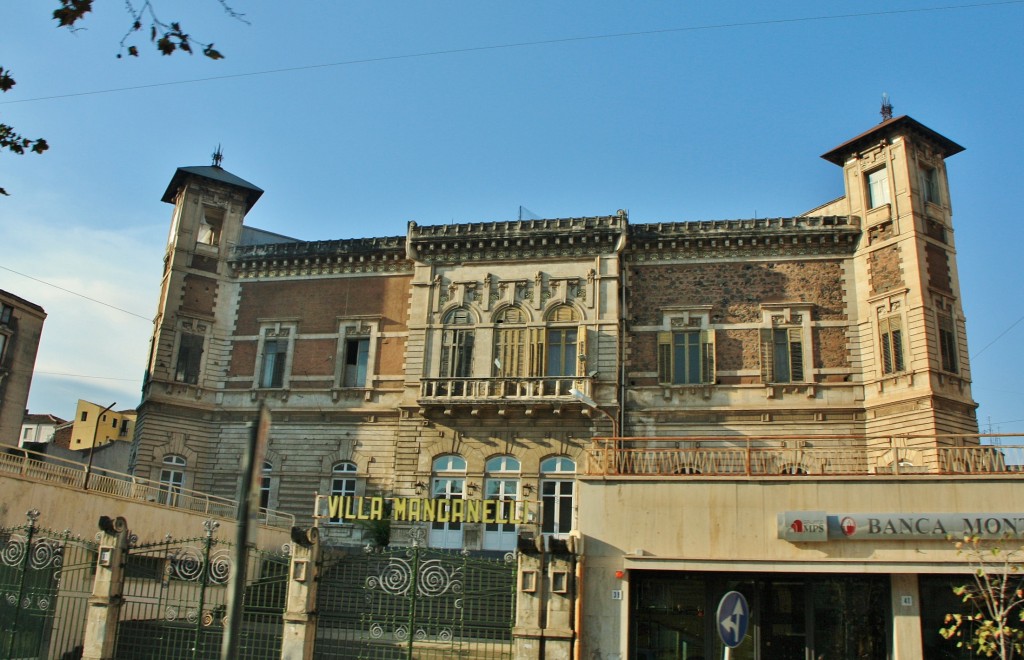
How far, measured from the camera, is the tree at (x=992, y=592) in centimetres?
1540

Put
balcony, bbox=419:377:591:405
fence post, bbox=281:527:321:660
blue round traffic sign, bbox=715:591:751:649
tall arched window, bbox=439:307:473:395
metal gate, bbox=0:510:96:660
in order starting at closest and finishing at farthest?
blue round traffic sign, bbox=715:591:751:649 < fence post, bbox=281:527:321:660 < metal gate, bbox=0:510:96:660 < balcony, bbox=419:377:591:405 < tall arched window, bbox=439:307:473:395

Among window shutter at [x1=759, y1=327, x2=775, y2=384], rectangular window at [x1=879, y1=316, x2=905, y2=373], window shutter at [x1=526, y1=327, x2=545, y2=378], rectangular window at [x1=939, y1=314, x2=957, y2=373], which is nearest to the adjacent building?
window shutter at [x1=526, y1=327, x2=545, y2=378]

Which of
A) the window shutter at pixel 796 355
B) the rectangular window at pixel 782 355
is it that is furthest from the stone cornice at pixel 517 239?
the window shutter at pixel 796 355

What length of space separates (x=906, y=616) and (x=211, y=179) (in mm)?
29363

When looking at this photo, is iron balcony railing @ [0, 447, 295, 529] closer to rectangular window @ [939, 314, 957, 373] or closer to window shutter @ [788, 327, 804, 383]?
window shutter @ [788, 327, 804, 383]

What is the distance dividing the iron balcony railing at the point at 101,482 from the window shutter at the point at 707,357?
14694 mm

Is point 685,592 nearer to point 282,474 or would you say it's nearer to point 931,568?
point 931,568

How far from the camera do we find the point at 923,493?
17.2m

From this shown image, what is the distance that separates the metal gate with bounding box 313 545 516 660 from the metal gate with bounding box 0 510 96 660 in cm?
540

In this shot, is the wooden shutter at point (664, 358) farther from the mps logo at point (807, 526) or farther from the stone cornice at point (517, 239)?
the mps logo at point (807, 526)

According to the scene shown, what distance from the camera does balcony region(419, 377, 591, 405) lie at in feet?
94.6

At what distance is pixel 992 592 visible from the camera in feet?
51.5

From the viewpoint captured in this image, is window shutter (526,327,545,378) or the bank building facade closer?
Result: the bank building facade

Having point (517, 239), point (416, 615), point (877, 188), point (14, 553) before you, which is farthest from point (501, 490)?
point (877, 188)
